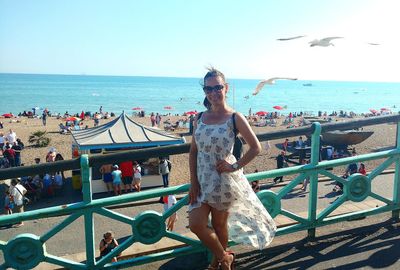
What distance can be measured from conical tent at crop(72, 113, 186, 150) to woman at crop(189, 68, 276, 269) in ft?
39.9

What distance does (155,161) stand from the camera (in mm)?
15742

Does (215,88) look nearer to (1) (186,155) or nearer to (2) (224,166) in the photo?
(2) (224,166)

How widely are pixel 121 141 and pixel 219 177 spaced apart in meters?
12.6

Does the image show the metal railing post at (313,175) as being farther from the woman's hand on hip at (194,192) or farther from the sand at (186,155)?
the sand at (186,155)

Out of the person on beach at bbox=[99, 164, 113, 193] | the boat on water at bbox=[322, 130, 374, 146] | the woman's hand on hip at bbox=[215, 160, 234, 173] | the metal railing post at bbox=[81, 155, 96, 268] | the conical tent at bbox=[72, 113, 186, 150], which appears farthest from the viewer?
the boat on water at bbox=[322, 130, 374, 146]

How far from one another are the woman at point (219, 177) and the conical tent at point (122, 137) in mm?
12158

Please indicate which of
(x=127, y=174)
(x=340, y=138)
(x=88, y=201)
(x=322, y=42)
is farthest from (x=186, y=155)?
(x=88, y=201)

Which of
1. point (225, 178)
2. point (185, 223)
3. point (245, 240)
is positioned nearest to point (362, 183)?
A: point (245, 240)

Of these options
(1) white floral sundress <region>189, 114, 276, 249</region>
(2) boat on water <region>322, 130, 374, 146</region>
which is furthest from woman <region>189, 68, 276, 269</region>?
(2) boat on water <region>322, 130, 374, 146</region>

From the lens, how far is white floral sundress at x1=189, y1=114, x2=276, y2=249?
271 cm

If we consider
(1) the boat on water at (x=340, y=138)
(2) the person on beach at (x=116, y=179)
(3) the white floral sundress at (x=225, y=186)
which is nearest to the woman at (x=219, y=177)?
(3) the white floral sundress at (x=225, y=186)

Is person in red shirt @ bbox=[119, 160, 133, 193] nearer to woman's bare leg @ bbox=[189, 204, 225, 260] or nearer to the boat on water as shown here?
woman's bare leg @ bbox=[189, 204, 225, 260]

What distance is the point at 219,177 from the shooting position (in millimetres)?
2742

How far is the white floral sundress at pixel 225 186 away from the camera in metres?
2.71
